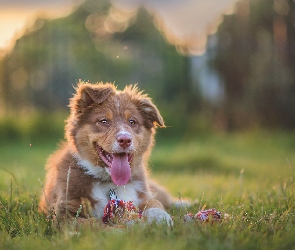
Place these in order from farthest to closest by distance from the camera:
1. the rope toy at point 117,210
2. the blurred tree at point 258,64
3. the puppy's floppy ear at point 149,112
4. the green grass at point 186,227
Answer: the blurred tree at point 258,64, the puppy's floppy ear at point 149,112, the rope toy at point 117,210, the green grass at point 186,227

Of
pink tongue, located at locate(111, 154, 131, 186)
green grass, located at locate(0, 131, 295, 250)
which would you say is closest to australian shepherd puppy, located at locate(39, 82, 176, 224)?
pink tongue, located at locate(111, 154, 131, 186)

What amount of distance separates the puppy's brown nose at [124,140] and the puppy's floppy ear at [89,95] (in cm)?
56

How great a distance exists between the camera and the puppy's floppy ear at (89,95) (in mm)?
5152

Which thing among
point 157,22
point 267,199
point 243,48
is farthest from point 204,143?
point 267,199

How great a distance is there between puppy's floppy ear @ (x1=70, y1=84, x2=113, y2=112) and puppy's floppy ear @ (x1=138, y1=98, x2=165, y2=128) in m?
0.42

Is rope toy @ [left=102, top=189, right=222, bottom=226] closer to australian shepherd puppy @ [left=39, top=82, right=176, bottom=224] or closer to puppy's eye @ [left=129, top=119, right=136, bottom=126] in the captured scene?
australian shepherd puppy @ [left=39, top=82, right=176, bottom=224]

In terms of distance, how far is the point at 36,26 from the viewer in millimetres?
19719

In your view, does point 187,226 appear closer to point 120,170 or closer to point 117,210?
point 117,210

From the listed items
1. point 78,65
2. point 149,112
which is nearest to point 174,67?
point 78,65

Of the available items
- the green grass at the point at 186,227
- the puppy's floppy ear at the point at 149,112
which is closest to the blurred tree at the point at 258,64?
the green grass at the point at 186,227

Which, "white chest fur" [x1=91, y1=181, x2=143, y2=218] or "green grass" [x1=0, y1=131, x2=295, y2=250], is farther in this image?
"white chest fur" [x1=91, y1=181, x2=143, y2=218]

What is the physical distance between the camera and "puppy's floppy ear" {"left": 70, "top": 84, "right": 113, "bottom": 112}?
5152 mm

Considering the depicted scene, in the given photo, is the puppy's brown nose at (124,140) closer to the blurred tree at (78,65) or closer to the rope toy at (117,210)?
the rope toy at (117,210)

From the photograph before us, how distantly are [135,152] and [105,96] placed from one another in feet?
2.24
